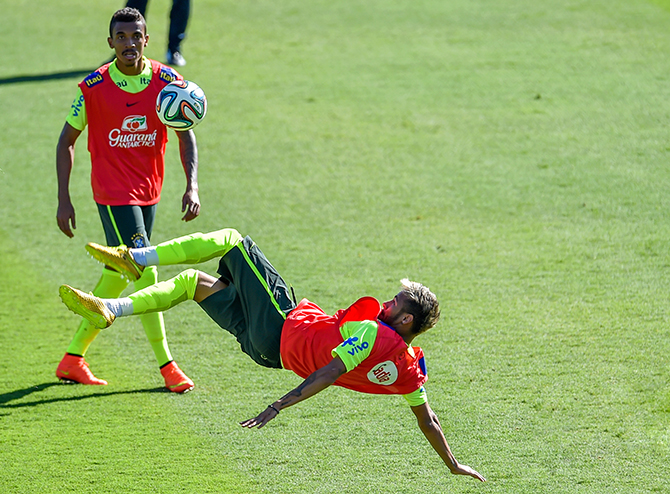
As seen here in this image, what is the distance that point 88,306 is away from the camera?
4.69 m

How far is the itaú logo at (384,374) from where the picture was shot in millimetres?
4523

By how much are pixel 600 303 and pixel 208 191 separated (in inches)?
175

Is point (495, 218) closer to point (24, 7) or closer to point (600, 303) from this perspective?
point (600, 303)

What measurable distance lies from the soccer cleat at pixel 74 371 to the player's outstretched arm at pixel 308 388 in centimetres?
229

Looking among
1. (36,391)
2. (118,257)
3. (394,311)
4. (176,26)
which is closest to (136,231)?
(118,257)

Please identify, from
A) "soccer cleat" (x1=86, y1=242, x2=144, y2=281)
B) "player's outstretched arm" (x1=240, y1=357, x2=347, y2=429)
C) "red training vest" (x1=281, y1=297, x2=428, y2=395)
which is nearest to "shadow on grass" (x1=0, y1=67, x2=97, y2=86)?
"soccer cleat" (x1=86, y1=242, x2=144, y2=281)

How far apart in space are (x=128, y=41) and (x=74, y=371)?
7.74 ft

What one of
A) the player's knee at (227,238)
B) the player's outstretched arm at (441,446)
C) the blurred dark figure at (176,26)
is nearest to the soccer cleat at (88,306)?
the player's knee at (227,238)

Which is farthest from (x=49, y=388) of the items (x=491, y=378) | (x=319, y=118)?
(x=319, y=118)

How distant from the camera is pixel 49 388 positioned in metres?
6.02

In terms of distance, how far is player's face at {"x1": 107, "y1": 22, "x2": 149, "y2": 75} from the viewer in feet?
18.0

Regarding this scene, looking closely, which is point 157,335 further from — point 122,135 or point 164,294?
point 122,135

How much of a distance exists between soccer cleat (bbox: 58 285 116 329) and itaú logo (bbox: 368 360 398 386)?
150cm

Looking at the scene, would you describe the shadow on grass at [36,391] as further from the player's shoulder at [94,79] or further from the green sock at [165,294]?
the player's shoulder at [94,79]
